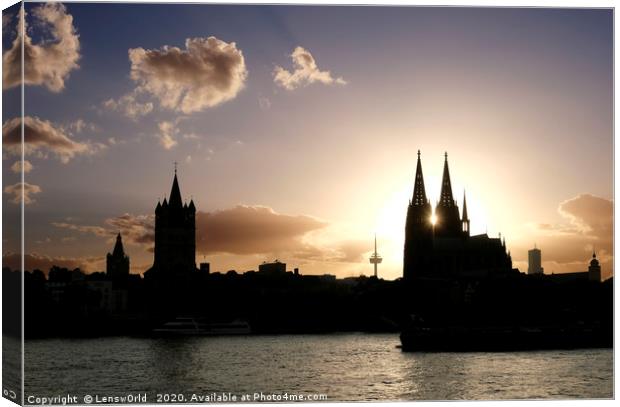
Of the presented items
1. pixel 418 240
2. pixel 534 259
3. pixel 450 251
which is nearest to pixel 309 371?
pixel 534 259

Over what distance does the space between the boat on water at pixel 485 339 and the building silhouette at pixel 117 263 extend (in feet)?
37.5

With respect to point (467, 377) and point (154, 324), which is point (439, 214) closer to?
point (154, 324)

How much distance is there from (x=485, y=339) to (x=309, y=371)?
1540cm

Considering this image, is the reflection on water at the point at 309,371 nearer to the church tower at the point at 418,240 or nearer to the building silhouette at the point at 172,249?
the building silhouette at the point at 172,249

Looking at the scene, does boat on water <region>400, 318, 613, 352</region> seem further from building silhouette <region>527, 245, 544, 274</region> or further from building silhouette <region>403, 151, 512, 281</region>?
building silhouette <region>527, 245, 544, 274</region>

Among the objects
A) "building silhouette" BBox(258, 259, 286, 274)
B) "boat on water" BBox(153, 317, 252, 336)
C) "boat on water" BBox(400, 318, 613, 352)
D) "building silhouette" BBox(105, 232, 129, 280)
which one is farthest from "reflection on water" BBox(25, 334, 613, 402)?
"building silhouette" BBox(258, 259, 286, 274)

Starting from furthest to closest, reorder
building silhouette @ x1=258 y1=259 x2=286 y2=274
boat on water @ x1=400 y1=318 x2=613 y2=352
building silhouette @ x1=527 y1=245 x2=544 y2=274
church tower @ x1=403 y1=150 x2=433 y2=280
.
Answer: boat on water @ x1=400 y1=318 x2=613 y2=352 → church tower @ x1=403 y1=150 x2=433 y2=280 → building silhouette @ x1=258 y1=259 x2=286 y2=274 → building silhouette @ x1=527 y1=245 x2=544 y2=274

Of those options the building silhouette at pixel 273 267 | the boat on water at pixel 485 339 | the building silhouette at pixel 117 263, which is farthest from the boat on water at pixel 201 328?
the building silhouette at pixel 273 267

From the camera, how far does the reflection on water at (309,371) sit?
867 inches

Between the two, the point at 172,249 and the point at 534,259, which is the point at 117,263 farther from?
the point at 534,259

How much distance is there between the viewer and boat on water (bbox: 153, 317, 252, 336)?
43.0 meters

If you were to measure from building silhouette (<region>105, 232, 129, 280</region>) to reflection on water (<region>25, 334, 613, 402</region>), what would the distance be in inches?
94.7

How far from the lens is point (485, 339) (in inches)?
1729

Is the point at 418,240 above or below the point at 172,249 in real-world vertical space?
above
